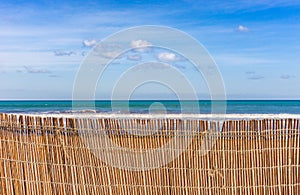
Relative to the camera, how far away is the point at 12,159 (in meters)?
4.02

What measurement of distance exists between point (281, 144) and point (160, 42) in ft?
8.00

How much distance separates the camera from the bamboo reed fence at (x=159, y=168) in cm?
377

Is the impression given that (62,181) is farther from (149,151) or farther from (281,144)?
(281,144)

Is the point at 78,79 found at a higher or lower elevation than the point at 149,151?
higher

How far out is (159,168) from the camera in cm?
387

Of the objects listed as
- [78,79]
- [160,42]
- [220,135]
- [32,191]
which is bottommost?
[32,191]

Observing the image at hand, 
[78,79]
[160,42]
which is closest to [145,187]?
[78,79]

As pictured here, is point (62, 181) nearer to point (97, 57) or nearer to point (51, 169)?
point (51, 169)

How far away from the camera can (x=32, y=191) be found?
159 inches

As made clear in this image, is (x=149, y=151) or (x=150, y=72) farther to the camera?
(x=150, y=72)

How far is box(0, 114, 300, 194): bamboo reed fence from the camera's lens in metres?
3.77

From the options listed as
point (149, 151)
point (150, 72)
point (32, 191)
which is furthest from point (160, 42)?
point (32, 191)

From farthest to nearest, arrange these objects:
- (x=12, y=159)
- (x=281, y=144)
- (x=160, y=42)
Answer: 1. (x=160, y=42)
2. (x=12, y=159)
3. (x=281, y=144)

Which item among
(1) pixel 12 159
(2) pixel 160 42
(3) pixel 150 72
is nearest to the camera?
(1) pixel 12 159
